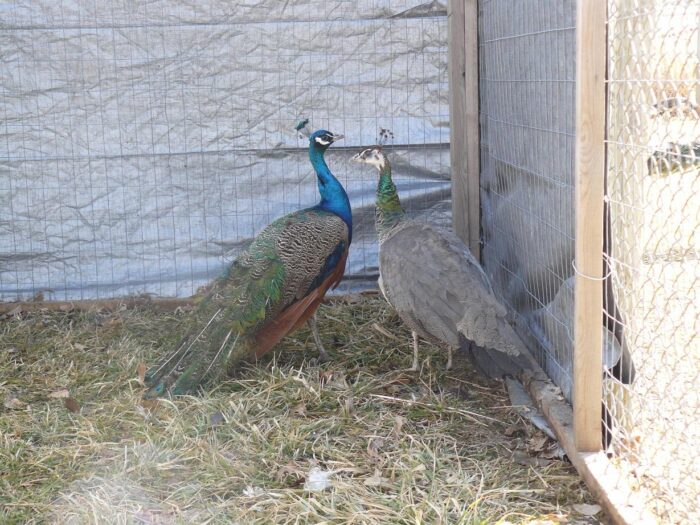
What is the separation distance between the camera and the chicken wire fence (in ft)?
8.83

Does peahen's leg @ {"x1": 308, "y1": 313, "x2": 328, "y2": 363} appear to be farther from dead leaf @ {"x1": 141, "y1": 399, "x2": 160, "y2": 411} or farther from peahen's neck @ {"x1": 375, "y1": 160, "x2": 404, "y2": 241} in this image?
dead leaf @ {"x1": 141, "y1": 399, "x2": 160, "y2": 411}

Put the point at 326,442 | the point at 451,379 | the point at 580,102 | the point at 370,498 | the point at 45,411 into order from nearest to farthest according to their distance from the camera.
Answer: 1. the point at 580,102
2. the point at 370,498
3. the point at 326,442
4. the point at 45,411
5. the point at 451,379

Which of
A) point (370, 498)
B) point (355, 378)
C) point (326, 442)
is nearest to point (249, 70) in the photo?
point (355, 378)

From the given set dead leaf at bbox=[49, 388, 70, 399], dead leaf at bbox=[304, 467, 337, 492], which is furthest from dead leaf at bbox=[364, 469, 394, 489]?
dead leaf at bbox=[49, 388, 70, 399]

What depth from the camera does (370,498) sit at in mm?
3229

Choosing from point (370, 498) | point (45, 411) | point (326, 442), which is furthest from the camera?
point (45, 411)

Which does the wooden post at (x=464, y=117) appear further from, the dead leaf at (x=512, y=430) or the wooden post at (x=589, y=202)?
the wooden post at (x=589, y=202)

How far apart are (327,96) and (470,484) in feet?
10.4

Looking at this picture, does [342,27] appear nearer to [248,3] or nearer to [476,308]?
[248,3]

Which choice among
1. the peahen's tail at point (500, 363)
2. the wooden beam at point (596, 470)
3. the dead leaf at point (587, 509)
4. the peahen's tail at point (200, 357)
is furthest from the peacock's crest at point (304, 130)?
the dead leaf at point (587, 509)

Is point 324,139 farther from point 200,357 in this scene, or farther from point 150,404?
point 150,404

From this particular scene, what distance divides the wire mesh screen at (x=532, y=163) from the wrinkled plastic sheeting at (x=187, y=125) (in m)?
0.76

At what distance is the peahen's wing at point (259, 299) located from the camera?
14.2 ft

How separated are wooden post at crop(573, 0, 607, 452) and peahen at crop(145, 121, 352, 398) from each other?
71.0 inches
